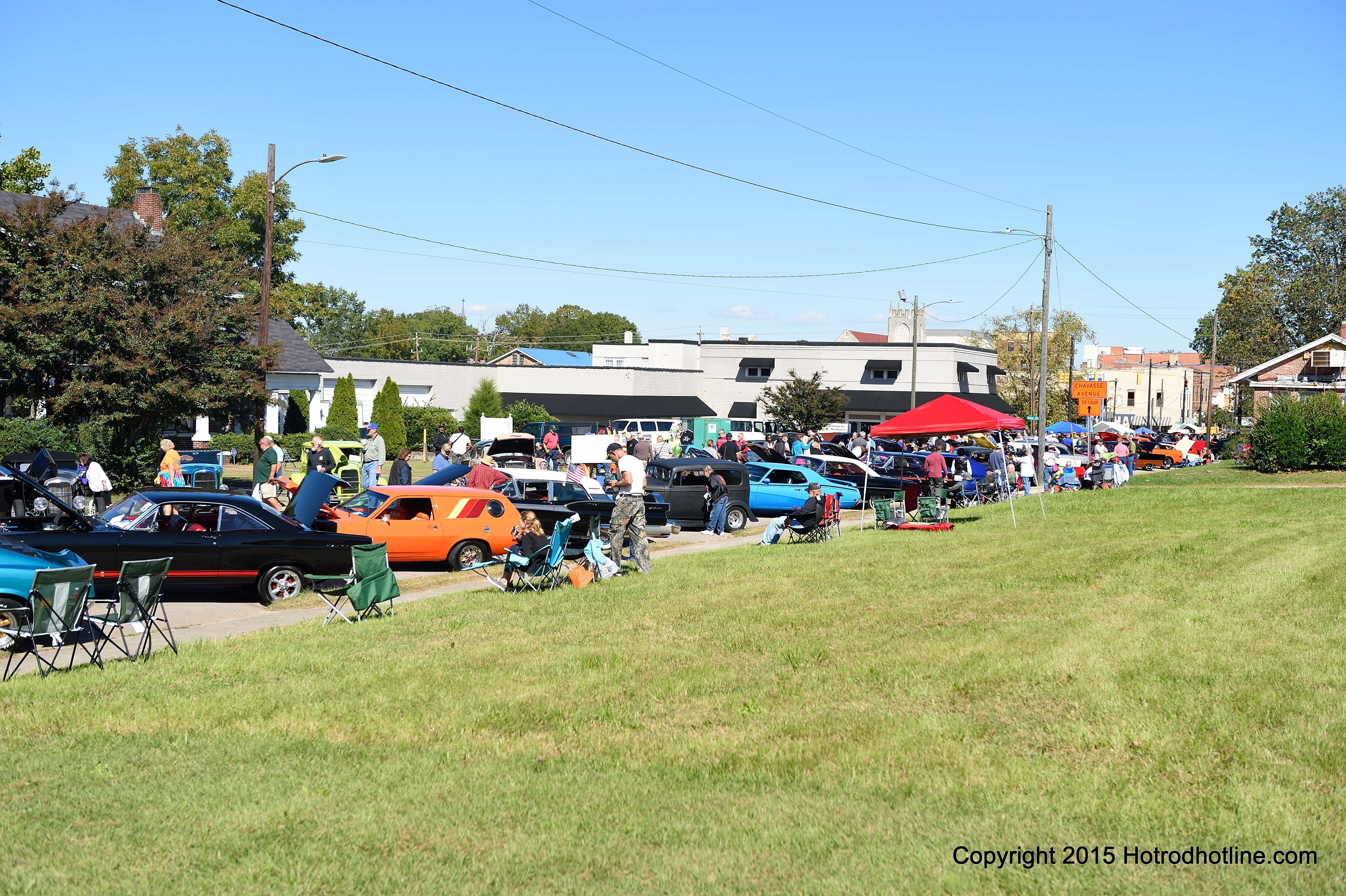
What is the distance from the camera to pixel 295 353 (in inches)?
2045

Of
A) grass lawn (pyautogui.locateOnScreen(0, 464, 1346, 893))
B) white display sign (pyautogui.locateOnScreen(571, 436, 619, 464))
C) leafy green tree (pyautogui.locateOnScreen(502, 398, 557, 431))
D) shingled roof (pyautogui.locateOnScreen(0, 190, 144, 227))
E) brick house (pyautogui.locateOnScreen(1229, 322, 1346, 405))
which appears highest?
shingled roof (pyautogui.locateOnScreen(0, 190, 144, 227))

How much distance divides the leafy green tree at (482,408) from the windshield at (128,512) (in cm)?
4389

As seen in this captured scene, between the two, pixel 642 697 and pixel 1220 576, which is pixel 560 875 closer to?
pixel 642 697

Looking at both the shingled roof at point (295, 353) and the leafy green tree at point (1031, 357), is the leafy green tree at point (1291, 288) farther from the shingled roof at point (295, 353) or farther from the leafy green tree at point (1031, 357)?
the shingled roof at point (295, 353)

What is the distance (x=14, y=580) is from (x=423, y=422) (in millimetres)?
46378

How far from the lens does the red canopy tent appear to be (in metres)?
23.0

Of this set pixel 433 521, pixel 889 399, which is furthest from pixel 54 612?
pixel 889 399

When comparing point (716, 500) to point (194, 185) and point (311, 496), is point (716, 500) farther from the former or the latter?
point (194, 185)

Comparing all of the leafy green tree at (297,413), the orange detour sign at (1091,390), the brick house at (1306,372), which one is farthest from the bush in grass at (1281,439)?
the leafy green tree at (297,413)

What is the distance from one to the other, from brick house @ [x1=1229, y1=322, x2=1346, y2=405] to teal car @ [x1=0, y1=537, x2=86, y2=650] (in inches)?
2001

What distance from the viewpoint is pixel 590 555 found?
1522cm

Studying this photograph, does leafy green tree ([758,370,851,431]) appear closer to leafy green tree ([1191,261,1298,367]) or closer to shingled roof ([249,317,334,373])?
shingled roof ([249,317,334,373])

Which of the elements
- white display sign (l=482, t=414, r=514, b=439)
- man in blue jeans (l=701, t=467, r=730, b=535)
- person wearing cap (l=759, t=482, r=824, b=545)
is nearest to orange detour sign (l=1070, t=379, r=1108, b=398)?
man in blue jeans (l=701, t=467, r=730, b=535)

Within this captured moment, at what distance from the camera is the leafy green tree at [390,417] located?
50312 millimetres
